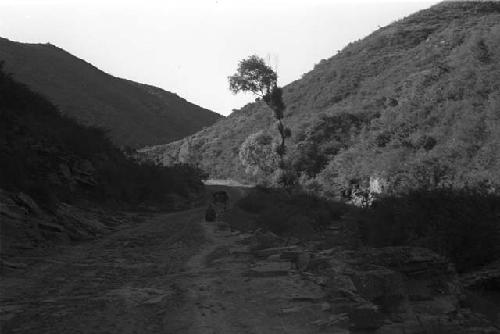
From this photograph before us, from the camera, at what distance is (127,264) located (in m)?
10.5

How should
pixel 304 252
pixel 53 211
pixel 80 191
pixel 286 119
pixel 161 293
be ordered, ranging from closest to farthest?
1. pixel 161 293
2. pixel 304 252
3. pixel 53 211
4. pixel 80 191
5. pixel 286 119

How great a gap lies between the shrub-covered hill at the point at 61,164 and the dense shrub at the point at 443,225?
9758 mm

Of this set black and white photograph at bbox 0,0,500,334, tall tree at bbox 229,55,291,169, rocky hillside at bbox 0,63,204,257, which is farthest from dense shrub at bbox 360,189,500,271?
tall tree at bbox 229,55,291,169

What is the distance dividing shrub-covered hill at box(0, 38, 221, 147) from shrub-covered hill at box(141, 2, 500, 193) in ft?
50.7

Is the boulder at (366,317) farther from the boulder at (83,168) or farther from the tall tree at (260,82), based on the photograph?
the tall tree at (260,82)

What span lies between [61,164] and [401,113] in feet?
84.5

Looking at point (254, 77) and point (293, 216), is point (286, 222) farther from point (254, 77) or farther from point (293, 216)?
point (254, 77)

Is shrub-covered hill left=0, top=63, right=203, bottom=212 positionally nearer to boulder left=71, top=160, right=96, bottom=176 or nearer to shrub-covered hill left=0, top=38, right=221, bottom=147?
boulder left=71, top=160, right=96, bottom=176

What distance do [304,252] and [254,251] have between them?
1.74 meters

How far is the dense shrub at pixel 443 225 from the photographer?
1169cm

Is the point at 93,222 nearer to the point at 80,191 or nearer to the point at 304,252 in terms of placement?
the point at 80,191

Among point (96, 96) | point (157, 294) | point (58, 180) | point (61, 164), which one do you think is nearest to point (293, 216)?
point (58, 180)

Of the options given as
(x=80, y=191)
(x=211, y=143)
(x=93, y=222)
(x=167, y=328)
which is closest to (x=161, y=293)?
(x=167, y=328)

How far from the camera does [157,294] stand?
7.52 m
